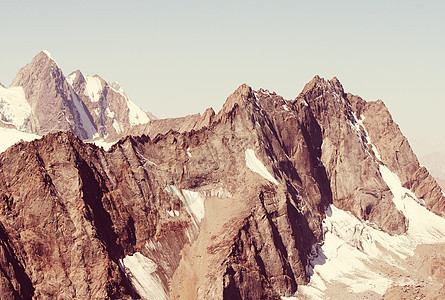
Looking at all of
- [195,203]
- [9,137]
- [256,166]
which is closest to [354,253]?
[256,166]

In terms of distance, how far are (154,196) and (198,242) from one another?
14.8m

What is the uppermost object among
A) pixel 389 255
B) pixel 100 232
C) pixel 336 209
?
pixel 100 232

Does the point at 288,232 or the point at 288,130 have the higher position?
the point at 288,130

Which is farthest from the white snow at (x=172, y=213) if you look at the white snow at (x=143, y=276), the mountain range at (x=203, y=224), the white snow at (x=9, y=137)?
the white snow at (x=9, y=137)

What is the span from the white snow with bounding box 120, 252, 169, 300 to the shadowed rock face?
0.67 meters

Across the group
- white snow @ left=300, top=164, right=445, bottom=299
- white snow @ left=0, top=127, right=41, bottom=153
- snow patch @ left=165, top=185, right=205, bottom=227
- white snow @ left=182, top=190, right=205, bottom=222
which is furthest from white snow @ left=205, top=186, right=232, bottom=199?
white snow @ left=0, top=127, right=41, bottom=153

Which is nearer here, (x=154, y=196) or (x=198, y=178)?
A: (x=154, y=196)

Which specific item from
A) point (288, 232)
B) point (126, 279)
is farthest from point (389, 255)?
point (126, 279)

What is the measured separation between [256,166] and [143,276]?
5008 centimetres

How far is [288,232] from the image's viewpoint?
488 ft

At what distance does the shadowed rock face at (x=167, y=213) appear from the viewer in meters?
109

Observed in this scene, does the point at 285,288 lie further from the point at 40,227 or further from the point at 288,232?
the point at 40,227

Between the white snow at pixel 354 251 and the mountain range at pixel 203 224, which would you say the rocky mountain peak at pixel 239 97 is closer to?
the mountain range at pixel 203 224

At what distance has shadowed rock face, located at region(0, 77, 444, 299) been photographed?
109 m
